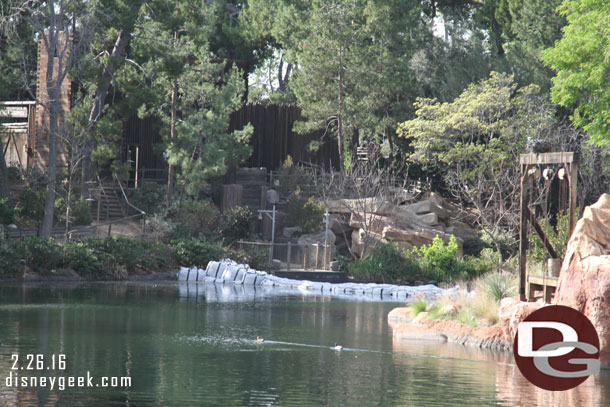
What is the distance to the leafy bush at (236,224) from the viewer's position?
33594mm

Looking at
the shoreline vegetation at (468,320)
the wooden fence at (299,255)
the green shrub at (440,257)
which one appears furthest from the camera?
the wooden fence at (299,255)

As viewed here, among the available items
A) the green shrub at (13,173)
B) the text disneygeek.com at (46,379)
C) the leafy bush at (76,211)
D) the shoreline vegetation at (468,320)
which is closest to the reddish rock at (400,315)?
the shoreline vegetation at (468,320)

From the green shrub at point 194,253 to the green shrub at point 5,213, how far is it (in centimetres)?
548

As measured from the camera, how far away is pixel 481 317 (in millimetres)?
18125

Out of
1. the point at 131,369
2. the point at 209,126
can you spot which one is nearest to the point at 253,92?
the point at 209,126

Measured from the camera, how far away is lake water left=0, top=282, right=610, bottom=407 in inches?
487

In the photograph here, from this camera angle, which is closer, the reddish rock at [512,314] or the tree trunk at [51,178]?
the reddish rock at [512,314]

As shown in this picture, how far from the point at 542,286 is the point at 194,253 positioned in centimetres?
1573

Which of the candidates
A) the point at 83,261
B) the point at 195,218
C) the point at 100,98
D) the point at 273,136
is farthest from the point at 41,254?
the point at 273,136

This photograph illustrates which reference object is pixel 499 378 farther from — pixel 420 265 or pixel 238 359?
pixel 420 265

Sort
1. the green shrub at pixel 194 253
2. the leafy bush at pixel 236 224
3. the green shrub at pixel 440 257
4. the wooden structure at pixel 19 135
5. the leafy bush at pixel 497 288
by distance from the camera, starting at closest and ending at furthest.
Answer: the leafy bush at pixel 497 288
the green shrub at pixel 440 257
the green shrub at pixel 194 253
the leafy bush at pixel 236 224
the wooden structure at pixel 19 135

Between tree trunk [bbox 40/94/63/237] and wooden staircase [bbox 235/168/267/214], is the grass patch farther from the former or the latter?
wooden staircase [bbox 235/168/267/214]

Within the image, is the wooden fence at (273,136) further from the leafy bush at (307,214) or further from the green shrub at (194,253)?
the green shrub at (194,253)

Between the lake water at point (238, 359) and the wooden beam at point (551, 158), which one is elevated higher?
the wooden beam at point (551, 158)
